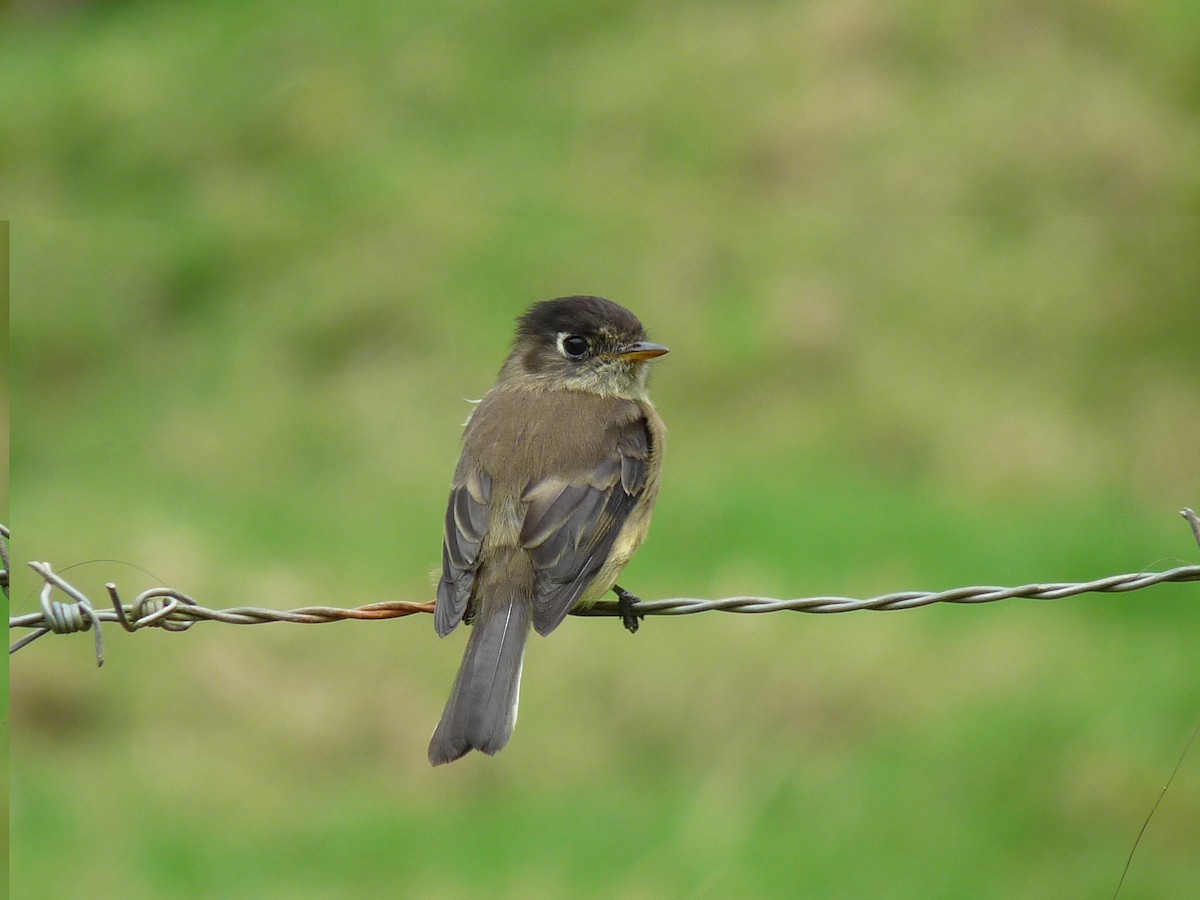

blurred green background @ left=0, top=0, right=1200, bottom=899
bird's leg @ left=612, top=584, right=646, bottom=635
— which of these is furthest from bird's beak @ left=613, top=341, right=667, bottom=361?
blurred green background @ left=0, top=0, right=1200, bottom=899

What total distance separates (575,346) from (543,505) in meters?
1.13

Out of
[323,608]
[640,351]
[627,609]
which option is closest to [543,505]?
[627,609]

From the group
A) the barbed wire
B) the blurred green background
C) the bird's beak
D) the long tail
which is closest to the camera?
the barbed wire

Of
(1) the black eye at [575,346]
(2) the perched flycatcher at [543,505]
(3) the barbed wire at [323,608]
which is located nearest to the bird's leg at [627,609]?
(2) the perched flycatcher at [543,505]

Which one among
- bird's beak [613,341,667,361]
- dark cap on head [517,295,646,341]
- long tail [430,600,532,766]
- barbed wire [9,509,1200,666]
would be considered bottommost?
long tail [430,600,532,766]

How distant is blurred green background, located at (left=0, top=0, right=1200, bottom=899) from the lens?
7.72 m

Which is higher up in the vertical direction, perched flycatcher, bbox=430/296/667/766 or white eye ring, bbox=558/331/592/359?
white eye ring, bbox=558/331/592/359

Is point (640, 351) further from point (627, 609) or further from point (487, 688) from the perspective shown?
point (487, 688)

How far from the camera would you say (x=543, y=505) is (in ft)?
17.3

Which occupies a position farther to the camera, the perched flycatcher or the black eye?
the black eye

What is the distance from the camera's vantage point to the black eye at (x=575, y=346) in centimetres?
622

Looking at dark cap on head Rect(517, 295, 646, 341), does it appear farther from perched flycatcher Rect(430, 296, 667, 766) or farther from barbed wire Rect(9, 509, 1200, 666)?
barbed wire Rect(9, 509, 1200, 666)

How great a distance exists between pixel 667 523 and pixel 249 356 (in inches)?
163

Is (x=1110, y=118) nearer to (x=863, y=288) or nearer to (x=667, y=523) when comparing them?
(x=863, y=288)
